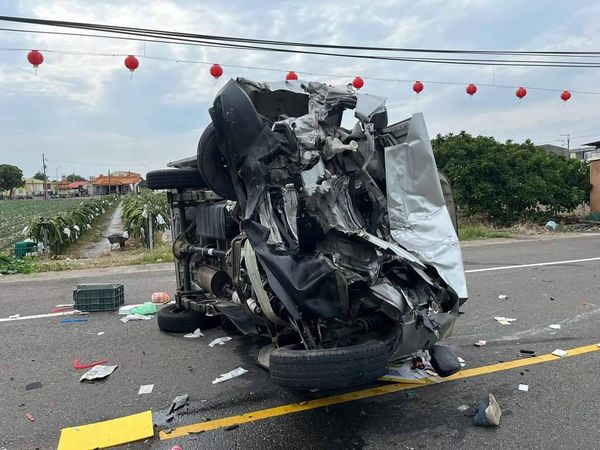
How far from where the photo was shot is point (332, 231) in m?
3.21

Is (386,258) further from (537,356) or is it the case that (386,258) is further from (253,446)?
(537,356)

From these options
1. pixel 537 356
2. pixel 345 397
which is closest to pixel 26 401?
pixel 345 397

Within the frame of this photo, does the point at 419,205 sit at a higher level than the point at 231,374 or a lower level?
higher

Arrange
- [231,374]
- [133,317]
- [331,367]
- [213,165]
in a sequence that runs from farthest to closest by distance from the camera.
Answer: [133,317]
[231,374]
[213,165]
[331,367]

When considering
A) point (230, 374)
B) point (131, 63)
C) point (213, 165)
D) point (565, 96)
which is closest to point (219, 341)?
point (230, 374)

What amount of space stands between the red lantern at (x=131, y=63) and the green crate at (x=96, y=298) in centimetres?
600

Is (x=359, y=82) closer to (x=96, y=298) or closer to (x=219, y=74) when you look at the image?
(x=219, y=74)

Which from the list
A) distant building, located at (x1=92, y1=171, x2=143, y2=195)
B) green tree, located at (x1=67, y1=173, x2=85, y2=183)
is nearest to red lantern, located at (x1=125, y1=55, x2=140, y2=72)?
distant building, located at (x1=92, y1=171, x2=143, y2=195)

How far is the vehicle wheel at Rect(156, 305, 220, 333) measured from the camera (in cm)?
558

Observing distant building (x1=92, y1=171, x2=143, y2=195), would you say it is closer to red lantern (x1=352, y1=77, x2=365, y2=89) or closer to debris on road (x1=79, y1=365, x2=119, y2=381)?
red lantern (x1=352, y1=77, x2=365, y2=89)

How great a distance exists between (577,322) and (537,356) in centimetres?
145

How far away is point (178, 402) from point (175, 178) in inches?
94.9

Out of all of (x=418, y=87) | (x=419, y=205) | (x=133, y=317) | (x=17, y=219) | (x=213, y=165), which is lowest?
(x=133, y=317)

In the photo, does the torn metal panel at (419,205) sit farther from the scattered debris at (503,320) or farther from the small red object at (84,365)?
the small red object at (84,365)
